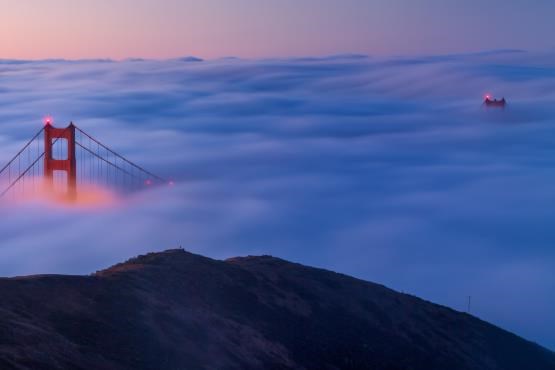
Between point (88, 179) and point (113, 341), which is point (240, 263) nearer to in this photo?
point (113, 341)

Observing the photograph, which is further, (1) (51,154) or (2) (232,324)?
(1) (51,154)

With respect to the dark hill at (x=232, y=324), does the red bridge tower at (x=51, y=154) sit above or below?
above

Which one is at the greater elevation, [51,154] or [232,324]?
[51,154]

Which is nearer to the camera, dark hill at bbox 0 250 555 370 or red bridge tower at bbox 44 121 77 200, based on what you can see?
dark hill at bbox 0 250 555 370

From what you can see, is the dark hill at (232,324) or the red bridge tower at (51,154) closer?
the dark hill at (232,324)

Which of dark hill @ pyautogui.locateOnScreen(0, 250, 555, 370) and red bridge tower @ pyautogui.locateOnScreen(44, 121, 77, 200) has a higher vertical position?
red bridge tower @ pyautogui.locateOnScreen(44, 121, 77, 200)

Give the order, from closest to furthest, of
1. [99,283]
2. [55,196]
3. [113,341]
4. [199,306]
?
[113,341], [99,283], [199,306], [55,196]

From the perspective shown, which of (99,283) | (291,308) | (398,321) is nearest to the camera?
(99,283)

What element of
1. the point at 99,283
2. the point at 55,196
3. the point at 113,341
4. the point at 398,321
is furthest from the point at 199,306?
the point at 55,196
